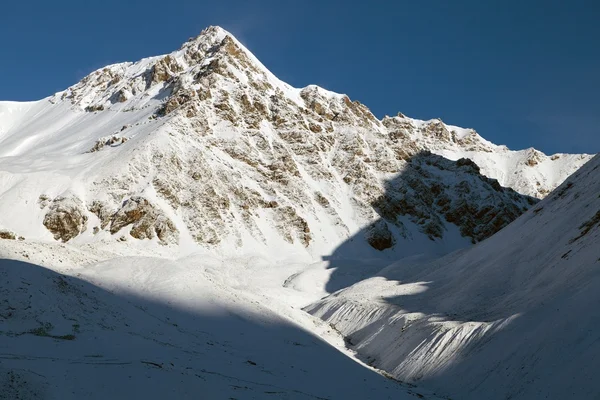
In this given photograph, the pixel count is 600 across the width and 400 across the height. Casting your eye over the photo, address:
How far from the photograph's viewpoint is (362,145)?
135 metres

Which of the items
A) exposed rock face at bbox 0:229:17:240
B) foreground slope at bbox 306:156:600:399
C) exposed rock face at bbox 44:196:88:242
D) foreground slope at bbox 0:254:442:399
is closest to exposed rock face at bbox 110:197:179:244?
exposed rock face at bbox 44:196:88:242

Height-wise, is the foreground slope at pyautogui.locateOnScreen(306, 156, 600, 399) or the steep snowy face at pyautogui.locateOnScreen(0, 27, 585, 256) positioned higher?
the steep snowy face at pyautogui.locateOnScreen(0, 27, 585, 256)

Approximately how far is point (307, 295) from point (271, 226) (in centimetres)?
3283

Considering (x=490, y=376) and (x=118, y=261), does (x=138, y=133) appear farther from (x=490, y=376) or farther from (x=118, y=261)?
(x=490, y=376)

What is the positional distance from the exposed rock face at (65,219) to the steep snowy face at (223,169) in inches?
7.8

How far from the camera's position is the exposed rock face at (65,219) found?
236 ft

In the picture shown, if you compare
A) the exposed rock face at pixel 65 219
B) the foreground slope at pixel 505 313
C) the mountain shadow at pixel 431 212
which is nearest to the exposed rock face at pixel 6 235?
the exposed rock face at pixel 65 219

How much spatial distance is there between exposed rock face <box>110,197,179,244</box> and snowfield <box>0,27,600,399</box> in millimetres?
245

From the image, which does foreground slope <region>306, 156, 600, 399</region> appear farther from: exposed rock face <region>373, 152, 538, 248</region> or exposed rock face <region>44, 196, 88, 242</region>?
exposed rock face <region>373, 152, 538, 248</region>

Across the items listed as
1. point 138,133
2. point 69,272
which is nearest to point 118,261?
point 69,272

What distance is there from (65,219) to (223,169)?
3366 centimetres

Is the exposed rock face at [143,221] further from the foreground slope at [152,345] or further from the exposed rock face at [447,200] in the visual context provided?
the exposed rock face at [447,200]

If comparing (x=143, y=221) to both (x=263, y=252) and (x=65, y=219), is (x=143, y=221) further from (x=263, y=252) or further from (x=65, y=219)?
(x=263, y=252)

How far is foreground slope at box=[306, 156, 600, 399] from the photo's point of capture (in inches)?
895
